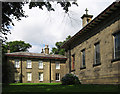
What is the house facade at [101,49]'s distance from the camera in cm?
1356

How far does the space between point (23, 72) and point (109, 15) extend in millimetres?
22758

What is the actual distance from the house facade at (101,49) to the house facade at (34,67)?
12923mm

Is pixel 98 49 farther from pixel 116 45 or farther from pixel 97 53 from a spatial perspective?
pixel 116 45

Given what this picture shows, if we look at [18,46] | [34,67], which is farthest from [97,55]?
[18,46]

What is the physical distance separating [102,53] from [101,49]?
40 cm

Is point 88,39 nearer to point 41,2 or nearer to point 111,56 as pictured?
point 111,56

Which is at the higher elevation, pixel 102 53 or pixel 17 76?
pixel 102 53

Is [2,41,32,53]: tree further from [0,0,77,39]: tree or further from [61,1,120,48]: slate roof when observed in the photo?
[0,0,77,39]: tree

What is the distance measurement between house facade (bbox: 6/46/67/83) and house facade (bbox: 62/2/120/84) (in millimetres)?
12923

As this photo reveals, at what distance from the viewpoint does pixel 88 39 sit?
62.0 ft

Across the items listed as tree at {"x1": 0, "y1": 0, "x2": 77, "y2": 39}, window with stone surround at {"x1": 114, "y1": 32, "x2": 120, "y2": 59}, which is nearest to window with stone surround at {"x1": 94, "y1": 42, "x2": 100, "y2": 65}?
window with stone surround at {"x1": 114, "y1": 32, "x2": 120, "y2": 59}

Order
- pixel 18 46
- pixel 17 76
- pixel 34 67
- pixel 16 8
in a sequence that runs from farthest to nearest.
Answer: pixel 18 46
pixel 34 67
pixel 17 76
pixel 16 8

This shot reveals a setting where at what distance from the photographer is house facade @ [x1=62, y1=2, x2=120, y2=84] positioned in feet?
44.5

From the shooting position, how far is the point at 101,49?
52.1ft
